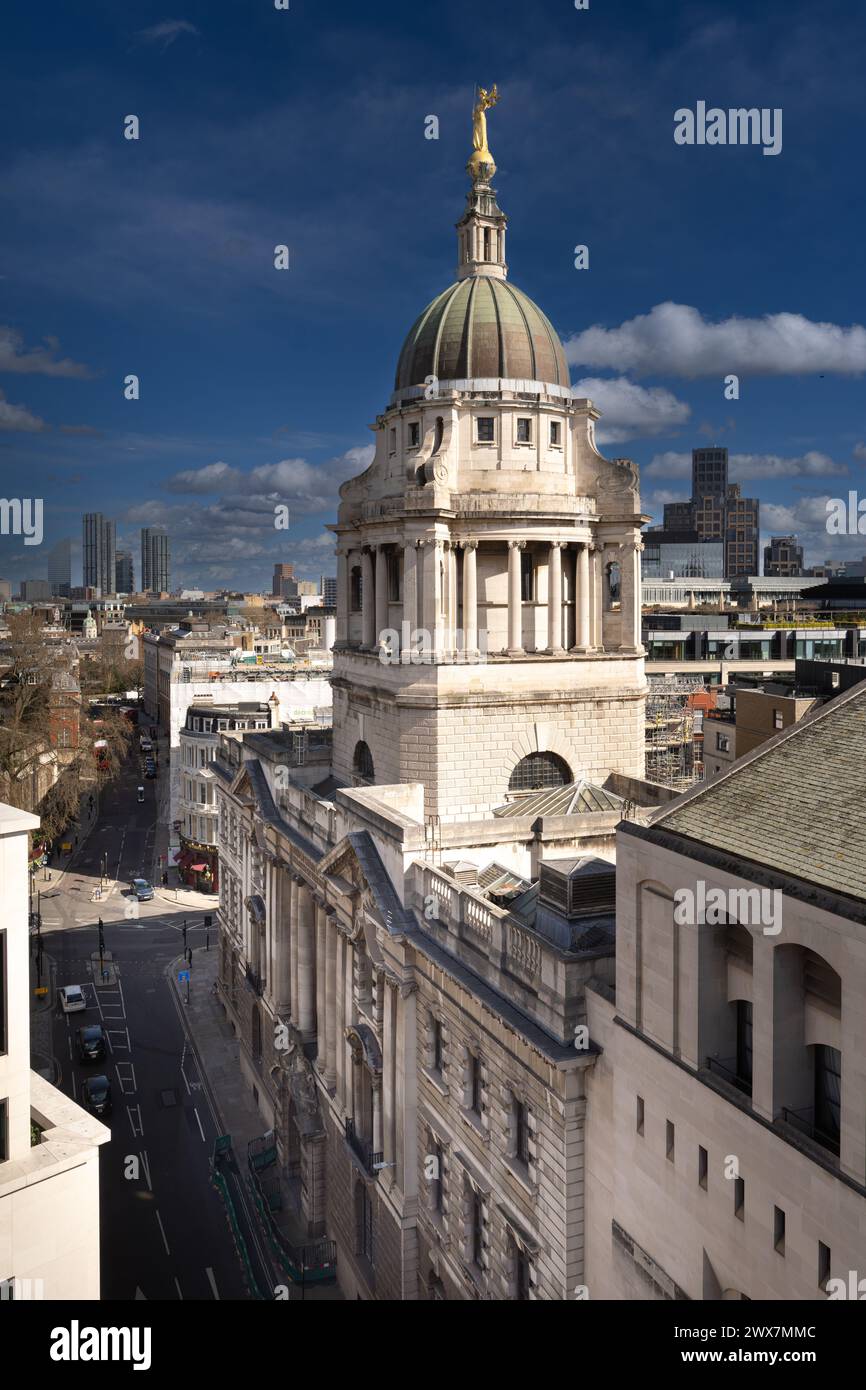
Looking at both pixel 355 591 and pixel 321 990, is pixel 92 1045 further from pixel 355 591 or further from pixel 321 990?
pixel 355 591

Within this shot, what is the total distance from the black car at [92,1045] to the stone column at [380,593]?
28.4m

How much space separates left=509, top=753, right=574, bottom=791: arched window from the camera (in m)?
37.5

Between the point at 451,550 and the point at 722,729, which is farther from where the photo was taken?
the point at 722,729

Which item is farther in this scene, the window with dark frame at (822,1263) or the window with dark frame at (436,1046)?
the window with dark frame at (436,1046)

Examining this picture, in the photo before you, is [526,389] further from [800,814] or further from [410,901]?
[800,814]

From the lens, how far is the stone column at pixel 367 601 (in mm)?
40656

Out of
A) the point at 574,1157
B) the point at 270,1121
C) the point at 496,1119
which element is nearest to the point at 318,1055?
the point at 270,1121

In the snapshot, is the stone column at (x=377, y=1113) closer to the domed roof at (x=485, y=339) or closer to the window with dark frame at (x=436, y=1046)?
the window with dark frame at (x=436, y=1046)

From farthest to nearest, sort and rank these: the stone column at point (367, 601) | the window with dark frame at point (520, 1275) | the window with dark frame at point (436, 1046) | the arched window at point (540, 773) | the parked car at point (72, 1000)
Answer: the parked car at point (72, 1000), the stone column at point (367, 601), the arched window at point (540, 773), the window with dark frame at point (436, 1046), the window with dark frame at point (520, 1275)

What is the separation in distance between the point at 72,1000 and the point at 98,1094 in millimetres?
11972

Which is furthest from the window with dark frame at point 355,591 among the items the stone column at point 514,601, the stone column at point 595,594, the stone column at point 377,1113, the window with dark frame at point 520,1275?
the window with dark frame at point 520,1275

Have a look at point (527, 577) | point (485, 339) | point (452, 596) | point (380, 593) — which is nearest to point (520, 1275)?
point (452, 596)

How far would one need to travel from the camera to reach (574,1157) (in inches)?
873
